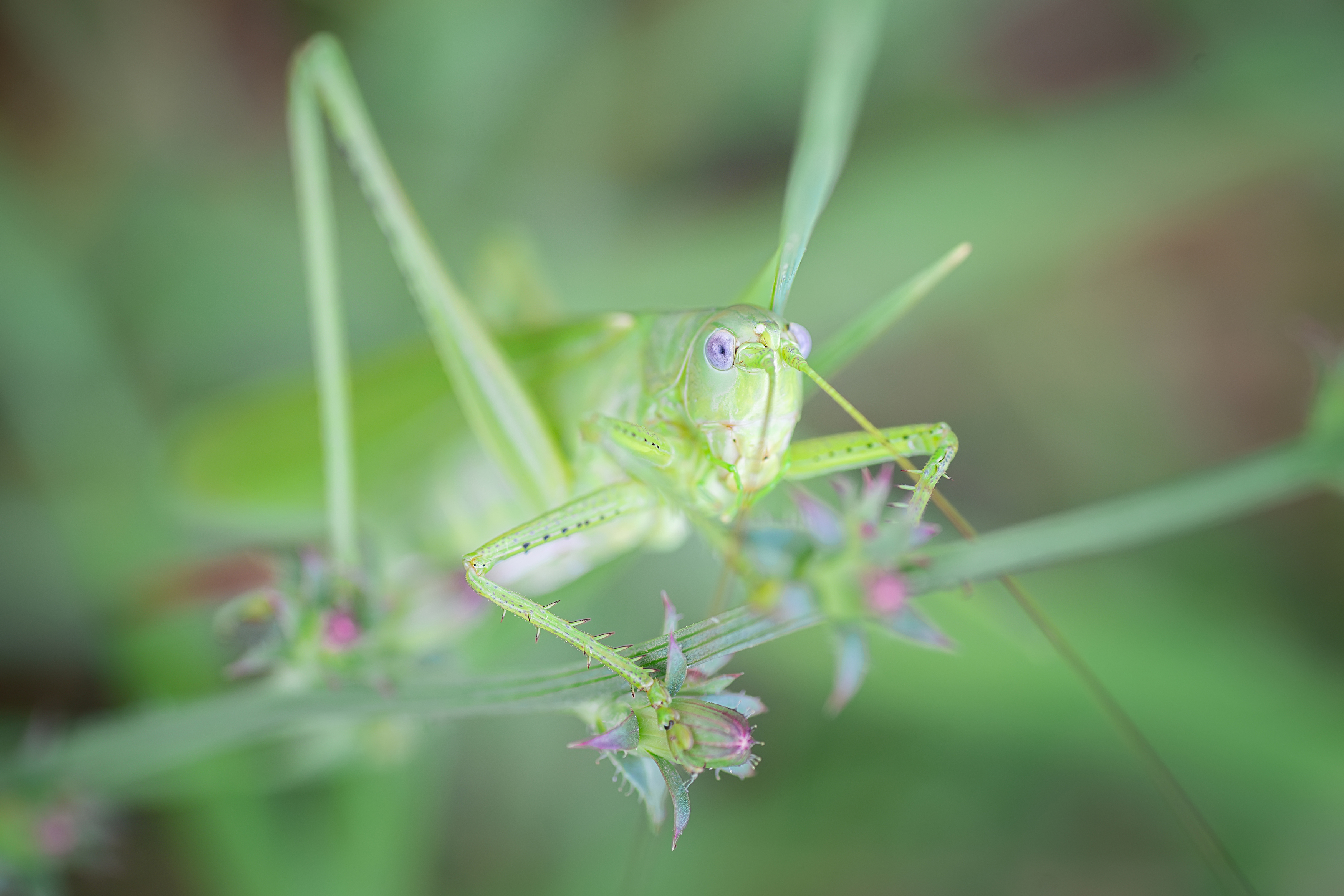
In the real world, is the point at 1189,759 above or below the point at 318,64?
below

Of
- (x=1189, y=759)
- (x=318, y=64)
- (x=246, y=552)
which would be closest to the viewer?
(x=318, y=64)

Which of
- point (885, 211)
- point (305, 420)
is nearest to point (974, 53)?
point (885, 211)

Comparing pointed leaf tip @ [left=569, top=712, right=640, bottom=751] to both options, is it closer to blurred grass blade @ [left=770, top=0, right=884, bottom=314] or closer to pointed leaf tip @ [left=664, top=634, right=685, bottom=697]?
pointed leaf tip @ [left=664, top=634, right=685, bottom=697]

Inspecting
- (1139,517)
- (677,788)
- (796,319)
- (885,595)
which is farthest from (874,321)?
(796,319)

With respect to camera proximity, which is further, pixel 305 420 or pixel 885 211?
pixel 885 211

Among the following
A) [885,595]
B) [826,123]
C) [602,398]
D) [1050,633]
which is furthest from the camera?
[602,398]

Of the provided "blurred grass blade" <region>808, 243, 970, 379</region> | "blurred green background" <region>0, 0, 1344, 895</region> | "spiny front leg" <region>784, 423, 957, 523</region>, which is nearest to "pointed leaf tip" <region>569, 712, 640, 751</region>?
"spiny front leg" <region>784, 423, 957, 523</region>

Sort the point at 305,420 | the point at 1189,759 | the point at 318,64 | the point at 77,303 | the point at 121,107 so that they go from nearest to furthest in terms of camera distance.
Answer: the point at 318,64 < the point at 305,420 < the point at 1189,759 < the point at 77,303 < the point at 121,107

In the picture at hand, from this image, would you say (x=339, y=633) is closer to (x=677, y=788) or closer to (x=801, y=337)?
(x=677, y=788)

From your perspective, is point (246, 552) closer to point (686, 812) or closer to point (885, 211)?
point (686, 812)
